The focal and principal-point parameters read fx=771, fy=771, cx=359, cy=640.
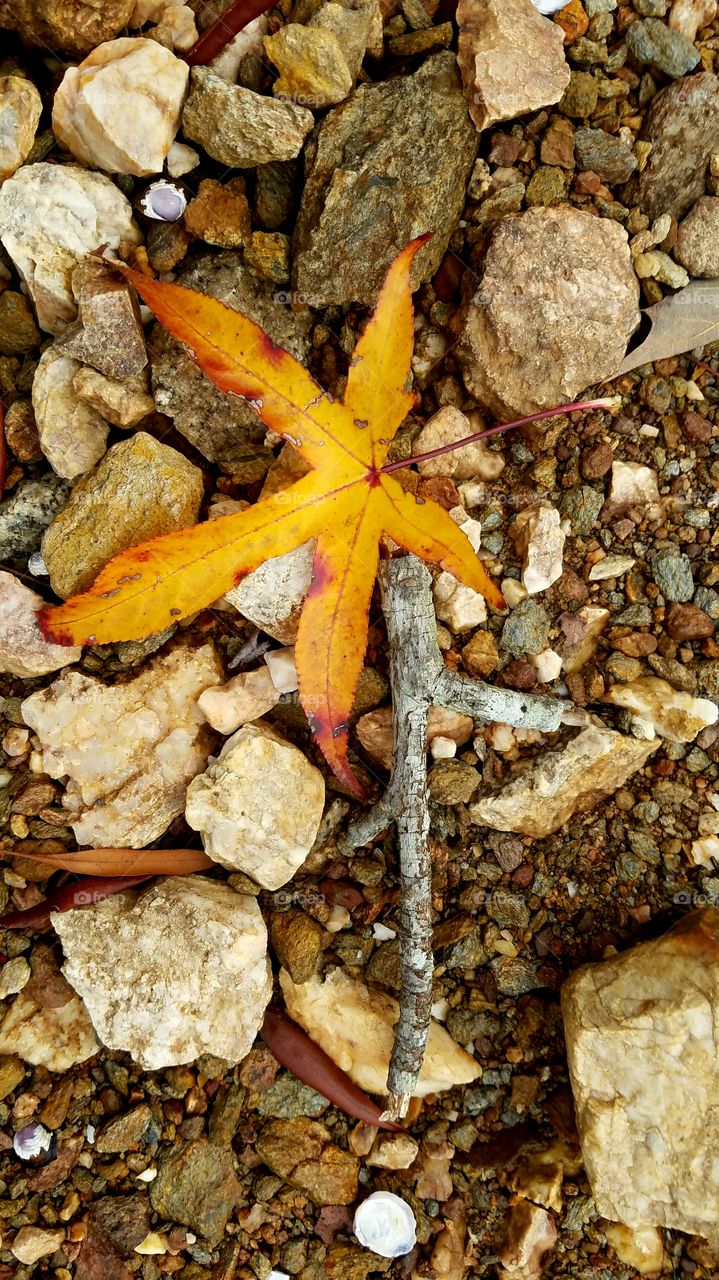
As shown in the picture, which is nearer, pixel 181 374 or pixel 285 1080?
pixel 181 374

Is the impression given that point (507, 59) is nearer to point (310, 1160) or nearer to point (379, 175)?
point (379, 175)

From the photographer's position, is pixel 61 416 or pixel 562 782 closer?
pixel 61 416

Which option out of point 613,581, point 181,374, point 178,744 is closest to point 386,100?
point 181,374

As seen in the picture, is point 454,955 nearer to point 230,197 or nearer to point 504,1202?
point 504,1202

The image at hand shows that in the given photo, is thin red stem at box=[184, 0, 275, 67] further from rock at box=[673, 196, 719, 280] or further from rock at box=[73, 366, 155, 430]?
rock at box=[673, 196, 719, 280]

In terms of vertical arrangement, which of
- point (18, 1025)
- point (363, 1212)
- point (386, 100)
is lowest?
point (363, 1212)

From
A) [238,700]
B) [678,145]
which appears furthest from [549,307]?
[238,700]

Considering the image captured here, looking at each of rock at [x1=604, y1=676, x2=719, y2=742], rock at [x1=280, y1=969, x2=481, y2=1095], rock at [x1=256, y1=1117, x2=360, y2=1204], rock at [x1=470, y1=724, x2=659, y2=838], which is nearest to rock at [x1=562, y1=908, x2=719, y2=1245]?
rock at [x1=280, y1=969, x2=481, y2=1095]

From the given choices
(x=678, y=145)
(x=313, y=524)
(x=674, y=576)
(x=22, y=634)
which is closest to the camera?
(x=313, y=524)
